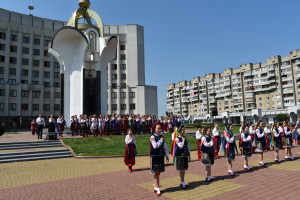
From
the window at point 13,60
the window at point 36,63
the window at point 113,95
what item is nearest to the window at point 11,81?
the window at point 13,60

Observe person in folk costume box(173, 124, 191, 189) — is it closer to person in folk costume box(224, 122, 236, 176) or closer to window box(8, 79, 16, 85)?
person in folk costume box(224, 122, 236, 176)

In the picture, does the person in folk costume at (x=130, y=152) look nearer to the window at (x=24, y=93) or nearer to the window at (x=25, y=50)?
the window at (x=24, y=93)

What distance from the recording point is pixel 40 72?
55.6 m

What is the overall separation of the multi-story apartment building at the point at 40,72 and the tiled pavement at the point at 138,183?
37.3 m

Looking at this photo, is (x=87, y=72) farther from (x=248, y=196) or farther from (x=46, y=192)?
(x=248, y=196)

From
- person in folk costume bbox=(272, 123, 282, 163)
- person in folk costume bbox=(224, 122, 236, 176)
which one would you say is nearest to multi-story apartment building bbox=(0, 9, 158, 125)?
person in folk costume bbox=(272, 123, 282, 163)

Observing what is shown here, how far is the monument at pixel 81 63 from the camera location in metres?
23.8

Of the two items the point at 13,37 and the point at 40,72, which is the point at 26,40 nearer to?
the point at 13,37

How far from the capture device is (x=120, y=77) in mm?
58219

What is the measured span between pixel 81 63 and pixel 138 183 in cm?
2025

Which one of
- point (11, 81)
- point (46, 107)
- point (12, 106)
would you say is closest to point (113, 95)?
point (46, 107)

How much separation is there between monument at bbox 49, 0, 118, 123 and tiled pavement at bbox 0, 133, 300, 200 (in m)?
14.6

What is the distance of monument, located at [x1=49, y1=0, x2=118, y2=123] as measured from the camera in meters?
23.8

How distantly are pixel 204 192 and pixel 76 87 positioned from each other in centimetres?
2099
